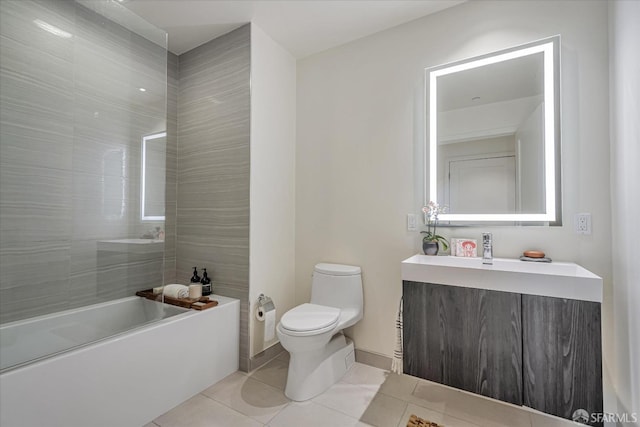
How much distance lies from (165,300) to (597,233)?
2.79 metres

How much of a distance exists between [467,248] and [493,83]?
1103 mm

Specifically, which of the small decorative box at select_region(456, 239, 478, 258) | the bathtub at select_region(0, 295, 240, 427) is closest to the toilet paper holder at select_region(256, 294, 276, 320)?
the bathtub at select_region(0, 295, 240, 427)

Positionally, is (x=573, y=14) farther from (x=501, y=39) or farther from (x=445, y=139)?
(x=445, y=139)

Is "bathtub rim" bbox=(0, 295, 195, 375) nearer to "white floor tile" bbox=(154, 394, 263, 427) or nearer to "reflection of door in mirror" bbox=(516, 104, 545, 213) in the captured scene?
"white floor tile" bbox=(154, 394, 263, 427)

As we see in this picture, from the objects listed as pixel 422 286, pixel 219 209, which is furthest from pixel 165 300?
pixel 422 286

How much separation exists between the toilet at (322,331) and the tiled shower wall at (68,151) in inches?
45.2

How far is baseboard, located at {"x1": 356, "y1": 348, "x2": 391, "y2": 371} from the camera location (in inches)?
86.6

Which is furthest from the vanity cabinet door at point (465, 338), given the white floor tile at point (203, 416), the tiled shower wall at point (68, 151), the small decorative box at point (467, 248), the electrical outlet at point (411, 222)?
the tiled shower wall at point (68, 151)

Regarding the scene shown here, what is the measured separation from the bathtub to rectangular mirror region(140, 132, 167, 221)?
2.04 feet

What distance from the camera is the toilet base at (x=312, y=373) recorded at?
182 cm

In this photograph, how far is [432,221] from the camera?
2.03m

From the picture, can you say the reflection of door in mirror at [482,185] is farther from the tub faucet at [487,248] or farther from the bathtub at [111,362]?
the bathtub at [111,362]

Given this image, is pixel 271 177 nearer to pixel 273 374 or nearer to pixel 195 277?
pixel 195 277

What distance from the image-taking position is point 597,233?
64.0 inches
